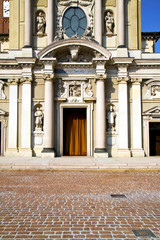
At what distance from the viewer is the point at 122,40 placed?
1875 cm

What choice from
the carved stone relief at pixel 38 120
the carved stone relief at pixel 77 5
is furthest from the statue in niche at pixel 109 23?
the carved stone relief at pixel 38 120

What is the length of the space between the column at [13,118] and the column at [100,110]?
6.04m

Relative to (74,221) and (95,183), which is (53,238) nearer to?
(74,221)

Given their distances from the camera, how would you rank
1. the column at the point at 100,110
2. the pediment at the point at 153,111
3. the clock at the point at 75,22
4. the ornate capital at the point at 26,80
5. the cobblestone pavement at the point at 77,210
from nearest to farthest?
1. the cobblestone pavement at the point at 77,210
2. the column at the point at 100,110
3. the ornate capital at the point at 26,80
4. the pediment at the point at 153,111
5. the clock at the point at 75,22

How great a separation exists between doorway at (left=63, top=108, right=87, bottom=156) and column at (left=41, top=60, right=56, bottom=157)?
1.80 m

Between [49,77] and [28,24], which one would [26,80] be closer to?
[49,77]

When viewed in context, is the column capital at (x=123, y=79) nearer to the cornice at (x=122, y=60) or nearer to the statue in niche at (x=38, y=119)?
the cornice at (x=122, y=60)

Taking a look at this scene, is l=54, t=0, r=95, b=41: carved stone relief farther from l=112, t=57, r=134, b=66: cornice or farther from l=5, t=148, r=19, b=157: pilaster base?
l=5, t=148, r=19, b=157: pilaster base

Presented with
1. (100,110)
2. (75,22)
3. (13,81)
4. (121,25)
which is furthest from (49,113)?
(121,25)

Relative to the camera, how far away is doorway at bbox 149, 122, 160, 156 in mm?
19156

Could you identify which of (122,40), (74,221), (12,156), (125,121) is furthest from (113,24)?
(74,221)

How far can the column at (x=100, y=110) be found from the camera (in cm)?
1761

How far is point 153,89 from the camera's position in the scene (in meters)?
19.0

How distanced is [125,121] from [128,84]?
114 inches
